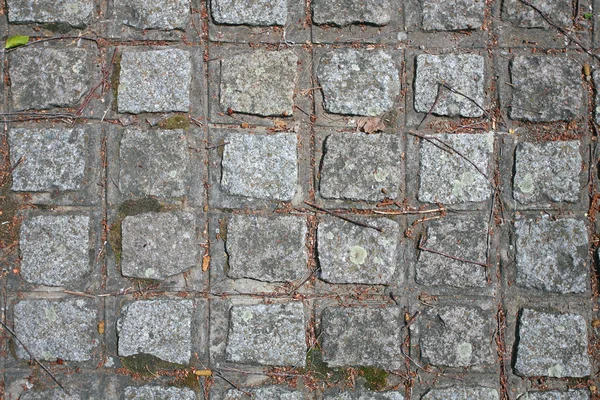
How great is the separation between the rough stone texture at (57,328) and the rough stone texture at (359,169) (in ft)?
5.31

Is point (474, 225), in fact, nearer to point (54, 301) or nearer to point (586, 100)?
point (586, 100)

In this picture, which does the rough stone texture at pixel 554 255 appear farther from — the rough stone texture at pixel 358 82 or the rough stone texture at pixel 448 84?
the rough stone texture at pixel 358 82

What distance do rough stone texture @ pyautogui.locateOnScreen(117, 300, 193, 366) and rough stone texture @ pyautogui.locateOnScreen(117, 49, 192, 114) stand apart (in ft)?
3.88

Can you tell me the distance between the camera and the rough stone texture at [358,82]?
3.15m

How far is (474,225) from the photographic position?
3.15 m

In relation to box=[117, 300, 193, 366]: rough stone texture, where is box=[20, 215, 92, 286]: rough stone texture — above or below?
above

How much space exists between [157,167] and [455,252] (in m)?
1.87

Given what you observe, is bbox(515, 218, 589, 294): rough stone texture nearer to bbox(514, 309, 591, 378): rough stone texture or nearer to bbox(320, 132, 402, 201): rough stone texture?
bbox(514, 309, 591, 378): rough stone texture

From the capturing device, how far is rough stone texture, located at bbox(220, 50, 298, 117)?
10.3 feet

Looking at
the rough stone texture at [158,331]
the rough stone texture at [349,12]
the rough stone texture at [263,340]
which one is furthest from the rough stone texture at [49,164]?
the rough stone texture at [349,12]

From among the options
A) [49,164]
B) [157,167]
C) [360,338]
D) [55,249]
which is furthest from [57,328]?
[360,338]

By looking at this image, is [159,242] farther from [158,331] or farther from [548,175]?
[548,175]

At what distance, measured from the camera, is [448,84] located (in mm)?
3168

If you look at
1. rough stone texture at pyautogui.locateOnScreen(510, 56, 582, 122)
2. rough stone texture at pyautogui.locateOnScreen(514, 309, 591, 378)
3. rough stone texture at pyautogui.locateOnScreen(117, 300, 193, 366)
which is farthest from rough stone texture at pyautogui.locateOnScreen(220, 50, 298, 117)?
rough stone texture at pyautogui.locateOnScreen(514, 309, 591, 378)
